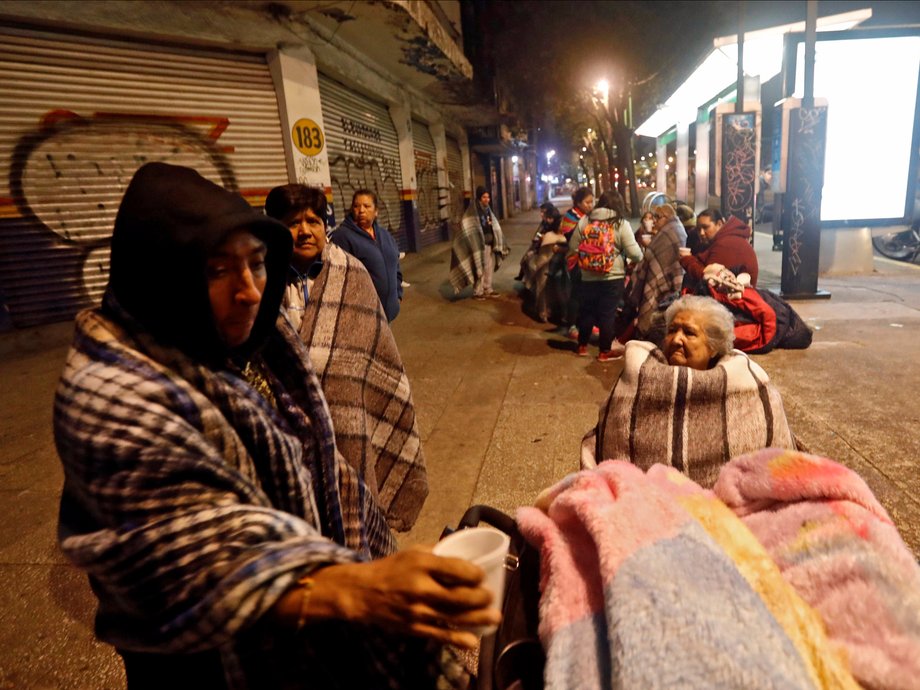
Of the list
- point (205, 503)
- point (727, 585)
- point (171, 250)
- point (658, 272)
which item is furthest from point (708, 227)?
point (205, 503)

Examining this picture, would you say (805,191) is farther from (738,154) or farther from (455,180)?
(455,180)

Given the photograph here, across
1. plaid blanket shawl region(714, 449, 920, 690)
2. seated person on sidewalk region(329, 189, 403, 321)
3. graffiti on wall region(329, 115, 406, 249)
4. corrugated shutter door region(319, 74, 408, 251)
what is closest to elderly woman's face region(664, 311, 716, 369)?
plaid blanket shawl region(714, 449, 920, 690)

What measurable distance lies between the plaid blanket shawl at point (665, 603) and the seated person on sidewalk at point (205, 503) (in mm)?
327

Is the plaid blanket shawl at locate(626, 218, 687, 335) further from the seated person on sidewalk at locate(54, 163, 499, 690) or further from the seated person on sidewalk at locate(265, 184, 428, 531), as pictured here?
the seated person on sidewalk at locate(54, 163, 499, 690)

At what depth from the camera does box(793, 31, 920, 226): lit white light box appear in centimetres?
793

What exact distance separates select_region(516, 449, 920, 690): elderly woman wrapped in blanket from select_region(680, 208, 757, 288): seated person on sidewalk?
4.55 metres

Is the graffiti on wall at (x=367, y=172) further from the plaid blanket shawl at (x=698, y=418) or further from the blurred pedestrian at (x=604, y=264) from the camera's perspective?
the plaid blanket shawl at (x=698, y=418)

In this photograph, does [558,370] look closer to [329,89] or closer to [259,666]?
[259,666]

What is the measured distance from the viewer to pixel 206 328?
114cm

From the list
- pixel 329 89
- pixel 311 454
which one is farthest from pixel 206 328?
pixel 329 89

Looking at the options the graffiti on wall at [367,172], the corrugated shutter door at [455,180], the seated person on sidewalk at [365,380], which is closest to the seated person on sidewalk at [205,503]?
the seated person on sidewalk at [365,380]

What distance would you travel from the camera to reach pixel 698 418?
203cm

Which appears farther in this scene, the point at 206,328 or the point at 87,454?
the point at 206,328

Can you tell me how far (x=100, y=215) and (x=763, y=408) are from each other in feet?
26.9
